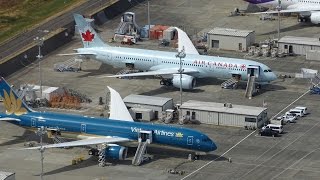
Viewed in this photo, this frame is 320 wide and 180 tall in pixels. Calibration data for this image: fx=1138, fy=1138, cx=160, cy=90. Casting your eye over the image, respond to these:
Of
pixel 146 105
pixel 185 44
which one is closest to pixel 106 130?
pixel 146 105

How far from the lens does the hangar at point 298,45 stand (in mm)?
178000

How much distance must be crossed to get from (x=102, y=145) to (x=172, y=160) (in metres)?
8.61

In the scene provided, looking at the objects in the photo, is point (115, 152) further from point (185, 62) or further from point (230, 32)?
point (230, 32)

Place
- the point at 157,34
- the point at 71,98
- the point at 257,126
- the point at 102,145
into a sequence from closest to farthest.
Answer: the point at 102,145
the point at 257,126
the point at 71,98
the point at 157,34

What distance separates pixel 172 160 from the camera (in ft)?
448

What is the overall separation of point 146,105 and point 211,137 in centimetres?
1189

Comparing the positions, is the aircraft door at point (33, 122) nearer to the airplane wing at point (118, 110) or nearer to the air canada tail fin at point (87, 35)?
the airplane wing at point (118, 110)

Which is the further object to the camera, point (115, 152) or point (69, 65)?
point (69, 65)

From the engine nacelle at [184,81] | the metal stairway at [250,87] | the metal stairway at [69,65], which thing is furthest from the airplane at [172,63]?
the metal stairway at [69,65]

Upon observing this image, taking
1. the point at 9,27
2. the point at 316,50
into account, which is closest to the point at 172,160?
the point at 316,50

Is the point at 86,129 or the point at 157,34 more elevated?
the point at 157,34

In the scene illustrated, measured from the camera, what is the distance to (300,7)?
640 ft

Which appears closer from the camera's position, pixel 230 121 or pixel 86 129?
pixel 86 129

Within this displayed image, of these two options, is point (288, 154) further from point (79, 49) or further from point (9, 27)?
Result: point (9, 27)
